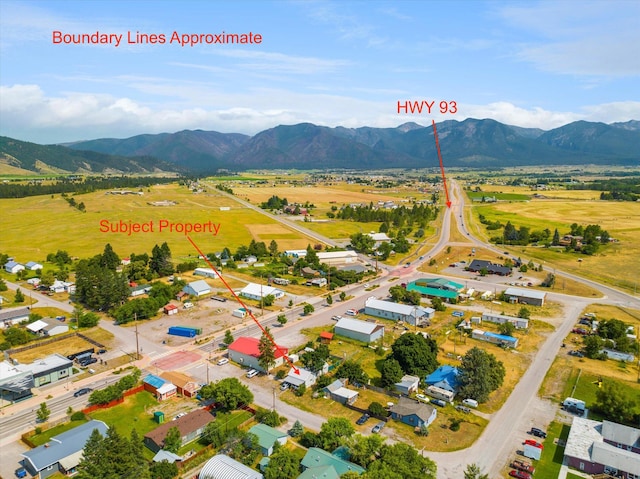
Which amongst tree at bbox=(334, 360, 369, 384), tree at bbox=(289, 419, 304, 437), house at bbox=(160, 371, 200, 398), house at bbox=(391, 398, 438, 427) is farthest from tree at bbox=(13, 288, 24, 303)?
house at bbox=(391, 398, 438, 427)

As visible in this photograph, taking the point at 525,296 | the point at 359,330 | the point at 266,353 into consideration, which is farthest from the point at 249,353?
the point at 525,296

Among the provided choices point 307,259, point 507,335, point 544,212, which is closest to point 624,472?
point 507,335

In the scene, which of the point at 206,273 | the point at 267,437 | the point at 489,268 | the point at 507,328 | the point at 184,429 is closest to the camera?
the point at 267,437

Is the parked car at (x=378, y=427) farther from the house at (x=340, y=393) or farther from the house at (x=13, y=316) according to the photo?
the house at (x=13, y=316)

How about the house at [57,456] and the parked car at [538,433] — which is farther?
the parked car at [538,433]

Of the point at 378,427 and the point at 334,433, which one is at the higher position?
the point at 334,433

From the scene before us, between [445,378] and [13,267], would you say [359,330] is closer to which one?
[445,378]

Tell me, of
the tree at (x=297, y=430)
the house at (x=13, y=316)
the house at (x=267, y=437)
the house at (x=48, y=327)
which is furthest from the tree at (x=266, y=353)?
the house at (x=13, y=316)
